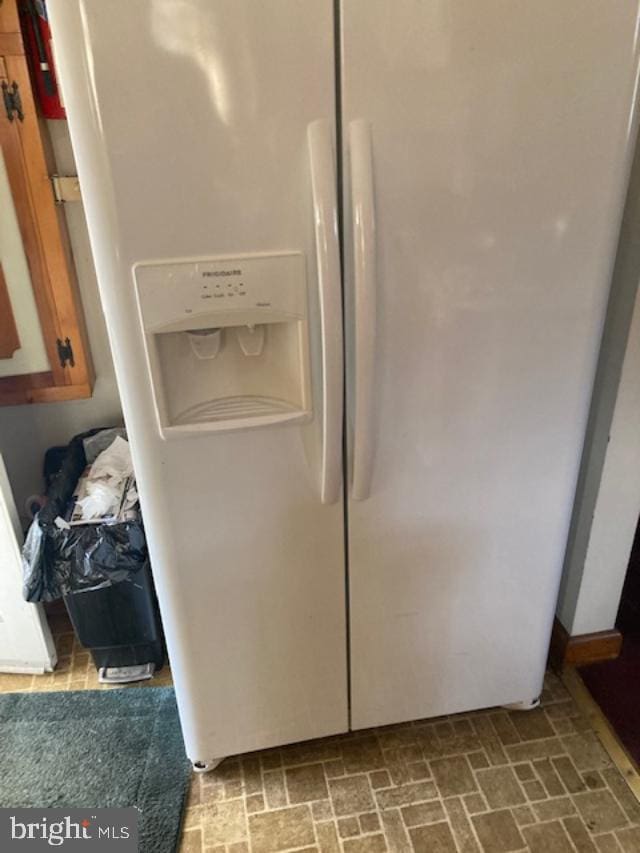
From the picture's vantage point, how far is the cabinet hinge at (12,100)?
→ 1500 millimetres

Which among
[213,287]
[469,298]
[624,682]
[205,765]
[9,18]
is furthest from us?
[624,682]

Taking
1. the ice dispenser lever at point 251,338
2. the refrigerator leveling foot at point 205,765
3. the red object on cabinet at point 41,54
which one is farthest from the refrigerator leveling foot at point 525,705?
the red object on cabinet at point 41,54

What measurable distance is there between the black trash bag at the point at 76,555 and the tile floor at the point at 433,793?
22.4 inches

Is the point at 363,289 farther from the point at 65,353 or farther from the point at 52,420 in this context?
the point at 52,420

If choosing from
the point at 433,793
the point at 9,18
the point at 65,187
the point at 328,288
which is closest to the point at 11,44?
the point at 9,18

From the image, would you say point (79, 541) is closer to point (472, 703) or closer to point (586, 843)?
point (472, 703)

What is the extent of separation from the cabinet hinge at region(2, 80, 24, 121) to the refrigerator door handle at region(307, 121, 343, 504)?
2.95ft

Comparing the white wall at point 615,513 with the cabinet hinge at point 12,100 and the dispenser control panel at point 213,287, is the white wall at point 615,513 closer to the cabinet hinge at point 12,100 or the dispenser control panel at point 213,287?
the dispenser control panel at point 213,287

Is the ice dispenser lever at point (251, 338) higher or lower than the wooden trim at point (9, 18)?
lower

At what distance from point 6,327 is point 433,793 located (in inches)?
63.7

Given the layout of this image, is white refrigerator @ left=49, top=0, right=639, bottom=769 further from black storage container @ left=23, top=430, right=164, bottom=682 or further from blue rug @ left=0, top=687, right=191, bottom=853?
black storage container @ left=23, top=430, right=164, bottom=682

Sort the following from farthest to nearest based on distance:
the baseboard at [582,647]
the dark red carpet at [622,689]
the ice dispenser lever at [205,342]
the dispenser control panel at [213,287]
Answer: the baseboard at [582,647], the dark red carpet at [622,689], the ice dispenser lever at [205,342], the dispenser control panel at [213,287]

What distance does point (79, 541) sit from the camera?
1.65 meters

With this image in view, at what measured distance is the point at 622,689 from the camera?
5.93ft
